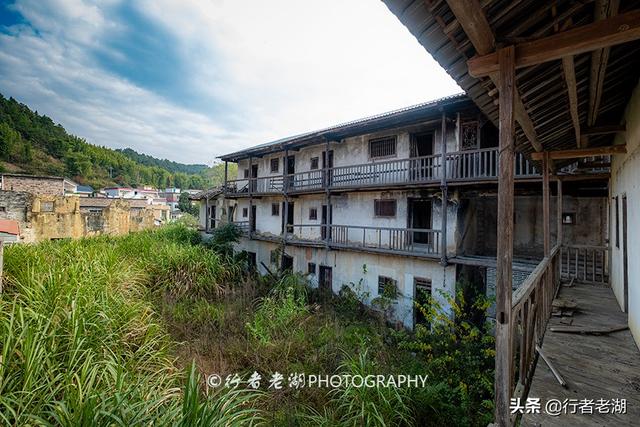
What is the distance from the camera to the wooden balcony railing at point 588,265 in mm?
7495

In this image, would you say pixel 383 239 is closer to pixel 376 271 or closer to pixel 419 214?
pixel 376 271

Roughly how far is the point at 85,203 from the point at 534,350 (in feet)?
122

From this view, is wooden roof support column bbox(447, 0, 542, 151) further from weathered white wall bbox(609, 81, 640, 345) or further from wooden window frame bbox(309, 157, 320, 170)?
wooden window frame bbox(309, 157, 320, 170)

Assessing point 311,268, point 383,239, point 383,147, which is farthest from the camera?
point 311,268

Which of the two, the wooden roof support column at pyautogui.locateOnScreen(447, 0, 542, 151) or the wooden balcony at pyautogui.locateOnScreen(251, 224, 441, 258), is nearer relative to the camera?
the wooden roof support column at pyautogui.locateOnScreen(447, 0, 542, 151)

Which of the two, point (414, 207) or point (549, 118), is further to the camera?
point (414, 207)

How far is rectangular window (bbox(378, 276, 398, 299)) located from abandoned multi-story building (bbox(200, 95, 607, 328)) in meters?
0.04

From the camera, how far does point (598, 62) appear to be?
120 inches

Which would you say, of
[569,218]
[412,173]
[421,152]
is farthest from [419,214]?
[569,218]

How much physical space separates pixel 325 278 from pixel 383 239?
376 centimetres

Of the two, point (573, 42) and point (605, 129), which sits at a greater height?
point (605, 129)

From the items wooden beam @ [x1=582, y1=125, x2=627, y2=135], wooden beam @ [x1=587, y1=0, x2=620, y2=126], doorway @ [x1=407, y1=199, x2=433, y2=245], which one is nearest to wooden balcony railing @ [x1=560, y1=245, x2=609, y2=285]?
Result: wooden beam @ [x1=582, y1=125, x2=627, y2=135]

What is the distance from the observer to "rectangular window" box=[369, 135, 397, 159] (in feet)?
41.7

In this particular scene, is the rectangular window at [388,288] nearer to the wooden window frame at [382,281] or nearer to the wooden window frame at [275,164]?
the wooden window frame at [382,281]
